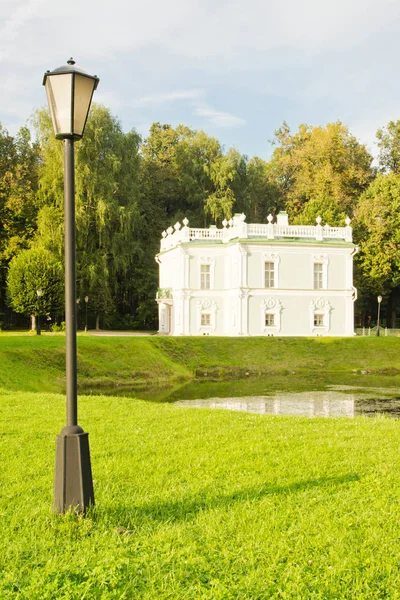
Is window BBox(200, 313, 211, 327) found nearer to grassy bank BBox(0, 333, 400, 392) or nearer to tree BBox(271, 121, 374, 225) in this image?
grassy bank BBox(0, 333, 400, 392)

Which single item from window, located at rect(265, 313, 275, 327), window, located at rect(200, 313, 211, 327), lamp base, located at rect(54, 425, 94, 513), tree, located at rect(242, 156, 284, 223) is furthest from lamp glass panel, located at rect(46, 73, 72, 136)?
tree, located at rect(242, 156, 284, 223)

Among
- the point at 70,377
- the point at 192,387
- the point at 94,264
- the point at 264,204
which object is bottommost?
the point at 192,387

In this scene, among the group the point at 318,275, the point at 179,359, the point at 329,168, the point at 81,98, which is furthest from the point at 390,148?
the point at 81,98

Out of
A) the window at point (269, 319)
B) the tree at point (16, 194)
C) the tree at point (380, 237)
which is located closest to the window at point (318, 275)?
the window at point (269, 319)

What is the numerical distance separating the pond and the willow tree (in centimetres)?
1641

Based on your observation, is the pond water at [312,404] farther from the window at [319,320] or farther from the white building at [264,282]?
the window at [319,320]

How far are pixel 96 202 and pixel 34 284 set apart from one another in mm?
7913

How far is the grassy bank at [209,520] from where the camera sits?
4.02 m

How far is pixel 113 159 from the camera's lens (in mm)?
40406

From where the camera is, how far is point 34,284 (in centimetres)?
3562

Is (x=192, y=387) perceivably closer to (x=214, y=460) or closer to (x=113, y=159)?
(x=214, y=460)

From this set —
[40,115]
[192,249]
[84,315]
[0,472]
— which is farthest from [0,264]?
[0,472]

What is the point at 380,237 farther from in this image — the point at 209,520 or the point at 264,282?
the point at 209,520

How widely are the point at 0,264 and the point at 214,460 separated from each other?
38.4 metres
